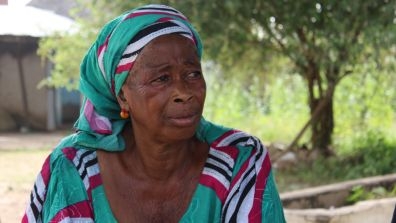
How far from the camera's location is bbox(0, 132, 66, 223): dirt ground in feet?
20.5

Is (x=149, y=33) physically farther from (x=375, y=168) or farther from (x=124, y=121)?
(x=375, y=168)

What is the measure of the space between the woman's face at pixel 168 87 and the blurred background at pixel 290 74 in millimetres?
3824

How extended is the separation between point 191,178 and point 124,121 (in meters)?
0.28

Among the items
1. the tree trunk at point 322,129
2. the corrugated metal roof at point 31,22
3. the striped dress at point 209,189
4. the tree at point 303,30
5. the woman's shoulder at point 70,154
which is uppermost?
the corrugated metal roof at point 31,22

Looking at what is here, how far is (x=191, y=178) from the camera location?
190 cm

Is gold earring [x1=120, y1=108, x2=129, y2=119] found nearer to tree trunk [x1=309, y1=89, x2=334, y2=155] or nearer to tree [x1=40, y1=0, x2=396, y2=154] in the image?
tree [x1=40, y1=0, x2=396, y2=154]

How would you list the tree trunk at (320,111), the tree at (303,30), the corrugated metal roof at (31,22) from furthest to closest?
1. the corrugated metal roof at (31,22)
2. the tree trunk at (320,111)
3. the tree at (303,30)

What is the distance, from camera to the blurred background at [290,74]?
600cm

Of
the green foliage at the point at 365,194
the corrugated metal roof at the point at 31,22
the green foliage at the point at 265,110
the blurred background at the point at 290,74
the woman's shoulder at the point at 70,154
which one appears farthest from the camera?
the corrugated metal roof at the point at 31,22

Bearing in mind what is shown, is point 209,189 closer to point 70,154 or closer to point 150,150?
point 150,150

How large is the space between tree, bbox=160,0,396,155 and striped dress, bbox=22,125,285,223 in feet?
12.9

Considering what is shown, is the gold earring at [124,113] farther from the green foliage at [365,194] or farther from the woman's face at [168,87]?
the green foliage at [365,194]

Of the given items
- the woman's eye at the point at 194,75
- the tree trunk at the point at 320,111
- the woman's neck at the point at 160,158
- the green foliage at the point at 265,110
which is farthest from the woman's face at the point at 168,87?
the green foliage at the point at 265,110

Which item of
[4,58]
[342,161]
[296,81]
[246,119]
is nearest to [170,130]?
[342,161]
